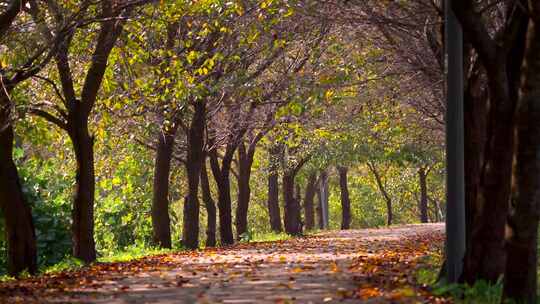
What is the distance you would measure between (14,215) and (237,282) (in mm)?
5413

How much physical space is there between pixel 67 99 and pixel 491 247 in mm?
10754

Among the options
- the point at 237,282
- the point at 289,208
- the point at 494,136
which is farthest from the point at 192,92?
the point at 289,208

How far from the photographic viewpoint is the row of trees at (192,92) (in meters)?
17.5

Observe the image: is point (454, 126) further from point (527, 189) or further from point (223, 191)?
point (223, 191)

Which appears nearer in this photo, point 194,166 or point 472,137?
point 472,137

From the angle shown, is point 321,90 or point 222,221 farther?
point 222,221

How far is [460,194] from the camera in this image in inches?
464

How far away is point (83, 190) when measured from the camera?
65.6ft

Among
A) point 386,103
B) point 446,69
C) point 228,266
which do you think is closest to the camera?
point 446,69

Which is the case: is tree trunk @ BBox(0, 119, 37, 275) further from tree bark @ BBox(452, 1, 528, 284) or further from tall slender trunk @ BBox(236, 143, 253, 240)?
tall slender trunk @ BBox(236, 143, 253, 240)

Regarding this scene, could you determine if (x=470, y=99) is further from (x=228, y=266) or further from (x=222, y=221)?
(x=222, y=221)

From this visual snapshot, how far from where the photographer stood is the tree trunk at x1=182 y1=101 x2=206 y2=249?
91.1ft

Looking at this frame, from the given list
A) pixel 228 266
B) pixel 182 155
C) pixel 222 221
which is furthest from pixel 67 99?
pixel 182 155

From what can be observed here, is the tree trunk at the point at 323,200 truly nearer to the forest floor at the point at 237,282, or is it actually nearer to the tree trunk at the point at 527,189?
the forest floor at the point at 237,282
